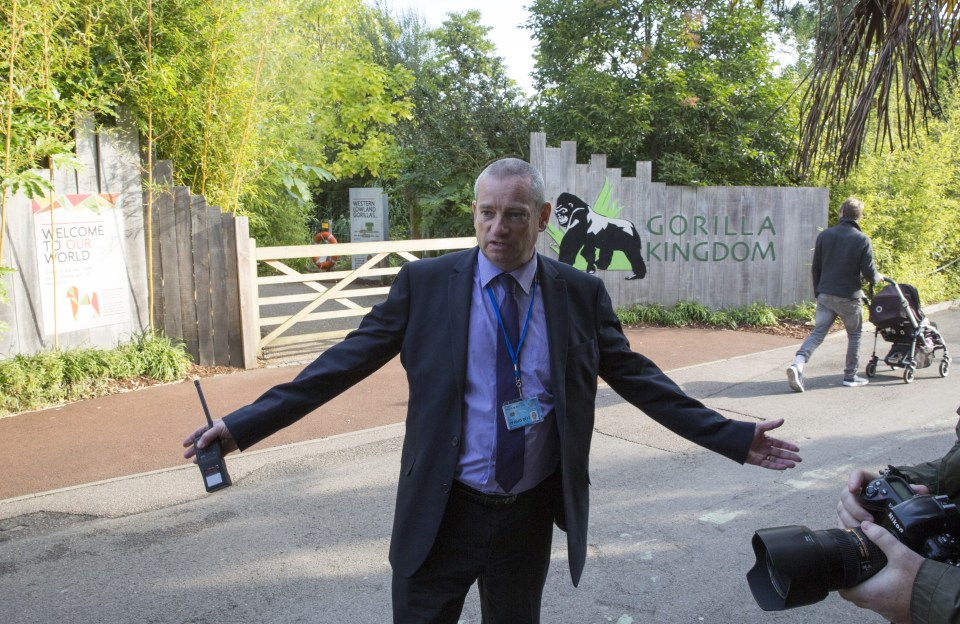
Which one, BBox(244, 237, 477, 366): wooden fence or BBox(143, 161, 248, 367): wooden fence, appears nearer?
BBox(143, 161, 248, 367): wooden fence

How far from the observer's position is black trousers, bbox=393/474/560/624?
8.68 feet

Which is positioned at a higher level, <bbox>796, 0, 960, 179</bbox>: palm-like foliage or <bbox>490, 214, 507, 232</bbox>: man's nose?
<bbox>796, 0, 960, 179</bbox>: palm-like foliage

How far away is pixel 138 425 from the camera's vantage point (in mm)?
7383

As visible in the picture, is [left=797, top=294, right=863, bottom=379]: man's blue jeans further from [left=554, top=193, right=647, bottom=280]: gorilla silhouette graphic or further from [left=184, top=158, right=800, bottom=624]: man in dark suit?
[left=184, top=158, right=800, bottom=624]: man in dark suit

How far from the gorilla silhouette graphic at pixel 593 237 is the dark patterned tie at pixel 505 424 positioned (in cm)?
1030

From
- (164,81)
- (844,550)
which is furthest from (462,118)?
(844,550)

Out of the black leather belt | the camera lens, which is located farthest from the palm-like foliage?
the black leather belt

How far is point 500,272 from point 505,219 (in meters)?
0.19

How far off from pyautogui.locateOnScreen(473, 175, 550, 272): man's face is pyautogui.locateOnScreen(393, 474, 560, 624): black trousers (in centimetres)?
82

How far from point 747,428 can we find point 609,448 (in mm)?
3995

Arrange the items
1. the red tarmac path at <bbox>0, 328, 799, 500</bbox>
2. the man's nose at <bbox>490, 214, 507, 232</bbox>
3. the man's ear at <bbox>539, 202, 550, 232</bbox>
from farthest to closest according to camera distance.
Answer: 1. the red tarmac path at <bbox>0, 328, 799, 500</bbox>
2. the man's ear at <bbox>539, 202, 550, 232</bbox>
3. the man's nose at <bbox>490, 214, 507, 232</bbox>

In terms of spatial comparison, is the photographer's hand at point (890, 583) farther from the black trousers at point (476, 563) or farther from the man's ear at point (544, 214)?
the man's ear at point (544, 214)

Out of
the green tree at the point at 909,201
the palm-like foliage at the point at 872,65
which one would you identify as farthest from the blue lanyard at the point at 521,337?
the green tree at the point at 909,201

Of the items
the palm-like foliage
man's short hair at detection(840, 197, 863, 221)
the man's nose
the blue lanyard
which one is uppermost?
the palm-like foliage
